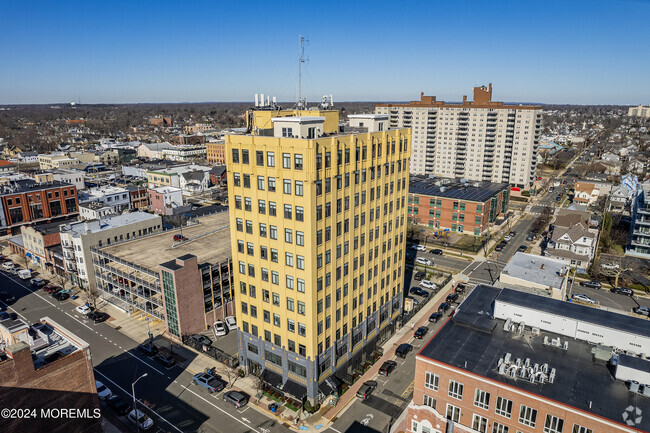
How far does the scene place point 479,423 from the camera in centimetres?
4000

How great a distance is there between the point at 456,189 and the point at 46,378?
369 ft

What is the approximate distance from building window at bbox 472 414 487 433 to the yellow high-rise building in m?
17.7

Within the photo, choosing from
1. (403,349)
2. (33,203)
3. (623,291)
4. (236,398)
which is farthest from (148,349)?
(623,291)

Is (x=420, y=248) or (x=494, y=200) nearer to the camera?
(x=420, y=248)

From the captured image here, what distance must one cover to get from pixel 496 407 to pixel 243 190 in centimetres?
3494

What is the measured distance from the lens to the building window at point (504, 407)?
125ft

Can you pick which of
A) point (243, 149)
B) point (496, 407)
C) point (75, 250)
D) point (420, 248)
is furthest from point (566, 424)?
point (75, 250)

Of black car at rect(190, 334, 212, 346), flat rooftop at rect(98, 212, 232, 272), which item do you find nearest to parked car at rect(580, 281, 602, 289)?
flat rooftop at rect(98, 212, 232, 272)

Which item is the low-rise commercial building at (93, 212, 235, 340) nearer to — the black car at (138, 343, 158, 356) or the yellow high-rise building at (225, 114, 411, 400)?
the black car at (138, 343, 158, 356)

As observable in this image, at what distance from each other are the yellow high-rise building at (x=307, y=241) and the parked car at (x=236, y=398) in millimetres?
3946

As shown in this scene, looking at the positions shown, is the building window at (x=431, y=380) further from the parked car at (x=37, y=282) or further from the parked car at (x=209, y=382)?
the parked car at (x=37, y=282)

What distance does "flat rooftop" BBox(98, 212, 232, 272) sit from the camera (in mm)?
71062

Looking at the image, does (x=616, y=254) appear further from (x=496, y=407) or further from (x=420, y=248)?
(x=496, y=407)

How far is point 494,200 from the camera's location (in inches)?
4756
